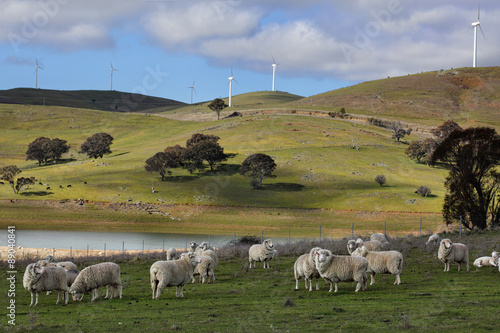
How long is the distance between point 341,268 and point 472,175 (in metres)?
30.8

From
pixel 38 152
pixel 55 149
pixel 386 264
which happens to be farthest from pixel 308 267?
pixel 38 152

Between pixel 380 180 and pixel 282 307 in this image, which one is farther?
pixel 380 180

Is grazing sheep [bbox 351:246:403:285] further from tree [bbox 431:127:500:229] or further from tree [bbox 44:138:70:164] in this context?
tree [bbox 44:138:70:164]

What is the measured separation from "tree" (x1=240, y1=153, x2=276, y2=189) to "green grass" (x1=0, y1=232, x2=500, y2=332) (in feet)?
213

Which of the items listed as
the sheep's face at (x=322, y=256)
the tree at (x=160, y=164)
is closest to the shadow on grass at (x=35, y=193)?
the tree at (x=160, y=164)

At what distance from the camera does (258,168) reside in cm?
9062

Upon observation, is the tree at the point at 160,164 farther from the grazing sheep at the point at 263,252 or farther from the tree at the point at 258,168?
the grazing sheep at the point at 263,252

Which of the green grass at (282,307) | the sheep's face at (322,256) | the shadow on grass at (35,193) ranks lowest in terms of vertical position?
A: the green grass at (282,307)

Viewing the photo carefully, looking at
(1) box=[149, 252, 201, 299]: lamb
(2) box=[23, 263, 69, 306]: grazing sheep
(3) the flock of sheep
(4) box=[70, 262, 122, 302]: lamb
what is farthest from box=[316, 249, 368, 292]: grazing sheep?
(2) box=[23, 263, 69, 306]: grazing sheep

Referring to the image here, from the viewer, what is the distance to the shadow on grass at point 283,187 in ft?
289

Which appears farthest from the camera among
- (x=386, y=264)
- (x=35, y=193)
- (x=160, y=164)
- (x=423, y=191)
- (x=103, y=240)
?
(x=160, y=164)

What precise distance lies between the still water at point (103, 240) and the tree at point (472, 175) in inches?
684

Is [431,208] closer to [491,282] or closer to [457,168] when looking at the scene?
[457,168]

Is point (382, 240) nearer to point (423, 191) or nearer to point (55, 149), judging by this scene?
point (423, 191)
